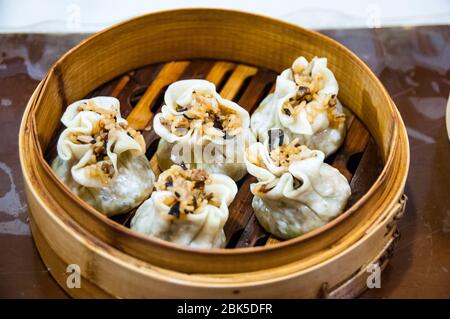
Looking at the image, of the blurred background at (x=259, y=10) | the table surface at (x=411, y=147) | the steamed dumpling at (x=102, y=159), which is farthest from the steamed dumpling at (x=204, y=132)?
the blurred background at (x=259, y=10)

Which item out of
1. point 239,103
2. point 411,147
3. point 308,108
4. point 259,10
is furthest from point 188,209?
point 259,10

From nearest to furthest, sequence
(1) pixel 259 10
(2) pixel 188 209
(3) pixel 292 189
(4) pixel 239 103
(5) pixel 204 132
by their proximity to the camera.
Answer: (2) pixel 188 209, (3) pixel 292 189, (5) pixel 204 132, (4) pixel 239 103, (1) pixel 259 10

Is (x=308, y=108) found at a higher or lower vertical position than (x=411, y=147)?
higher

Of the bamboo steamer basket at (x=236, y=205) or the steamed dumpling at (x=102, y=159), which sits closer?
the bamboo steamer basket at (x=236, y=205)

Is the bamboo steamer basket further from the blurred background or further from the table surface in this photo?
the blurred background

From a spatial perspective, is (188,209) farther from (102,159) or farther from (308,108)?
(308,108)

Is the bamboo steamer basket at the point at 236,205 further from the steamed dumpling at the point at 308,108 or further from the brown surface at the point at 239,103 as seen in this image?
the steamed dumpling at the point at 308,108
